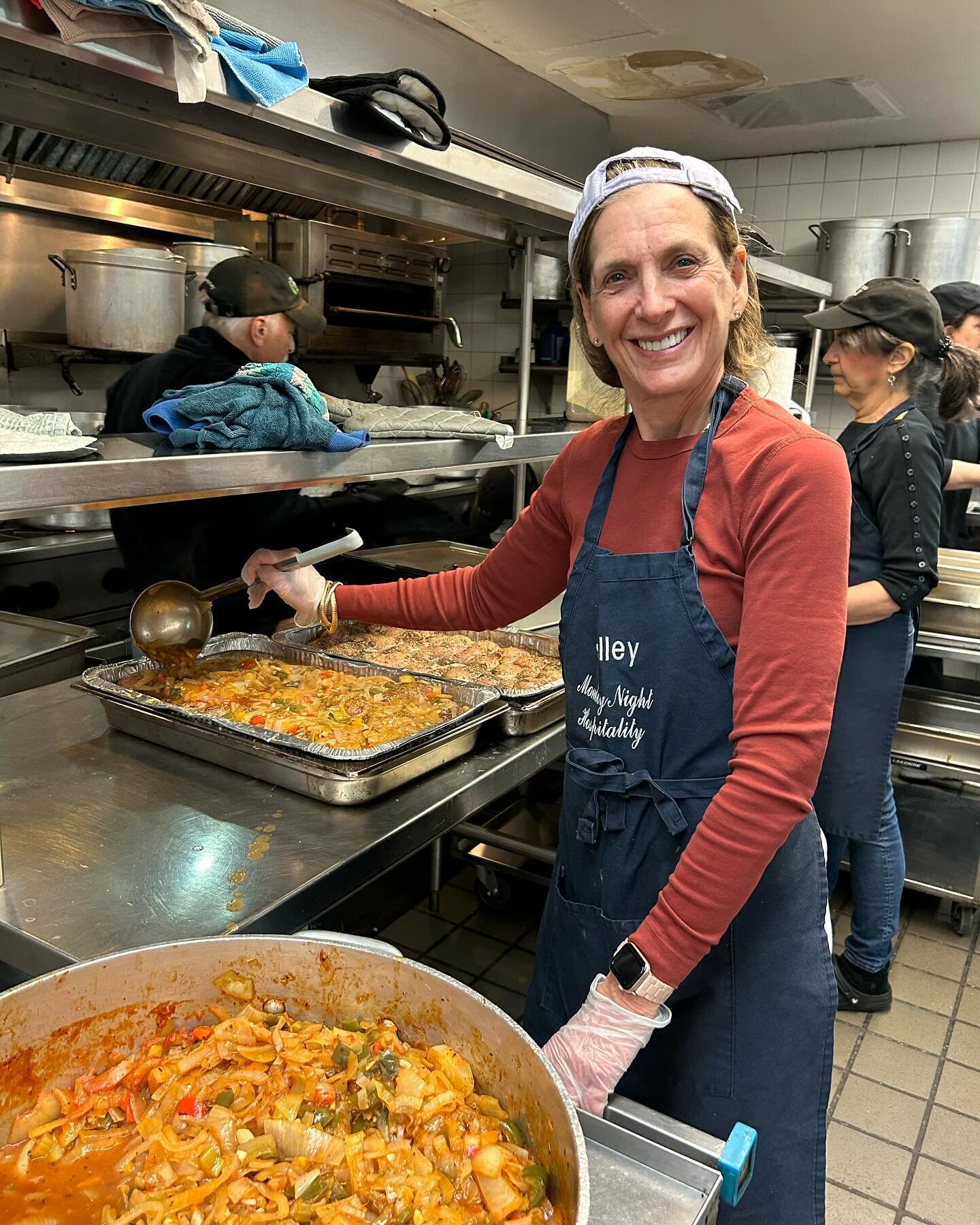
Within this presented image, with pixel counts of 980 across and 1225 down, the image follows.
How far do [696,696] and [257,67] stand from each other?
1182 mm

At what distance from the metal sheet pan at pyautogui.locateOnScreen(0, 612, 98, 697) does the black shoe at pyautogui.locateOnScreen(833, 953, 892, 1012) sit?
243 centimetres

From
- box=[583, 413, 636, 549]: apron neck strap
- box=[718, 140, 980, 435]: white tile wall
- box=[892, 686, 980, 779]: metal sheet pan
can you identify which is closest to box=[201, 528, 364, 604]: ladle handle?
box=[583, 413, 636, 549]: apron neck strap

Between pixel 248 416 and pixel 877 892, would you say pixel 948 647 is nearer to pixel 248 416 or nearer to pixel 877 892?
pixel 877 892

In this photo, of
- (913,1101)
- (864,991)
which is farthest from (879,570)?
(913,1101)

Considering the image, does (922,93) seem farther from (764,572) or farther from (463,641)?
(764,572)

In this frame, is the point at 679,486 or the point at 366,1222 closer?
the point at 366,1222

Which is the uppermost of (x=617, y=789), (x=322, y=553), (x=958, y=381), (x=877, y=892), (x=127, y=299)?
(x=127, y=299)

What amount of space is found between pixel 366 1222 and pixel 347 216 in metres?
3.00

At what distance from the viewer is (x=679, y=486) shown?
53.4 inches

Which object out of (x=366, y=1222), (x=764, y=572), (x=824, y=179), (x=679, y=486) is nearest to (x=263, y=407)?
(x=679, y=486)

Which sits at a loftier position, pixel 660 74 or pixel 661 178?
pixel 660 74

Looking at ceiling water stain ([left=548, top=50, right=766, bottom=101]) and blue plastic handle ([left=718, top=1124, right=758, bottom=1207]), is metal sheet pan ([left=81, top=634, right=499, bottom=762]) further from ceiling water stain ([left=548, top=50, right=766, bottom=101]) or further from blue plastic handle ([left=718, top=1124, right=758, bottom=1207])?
ceiling water stain ([left=548, top=50, right=766, bottom=101])

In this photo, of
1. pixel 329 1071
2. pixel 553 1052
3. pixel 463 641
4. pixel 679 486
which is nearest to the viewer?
pixel 329 1071

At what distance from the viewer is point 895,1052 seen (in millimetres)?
2650
